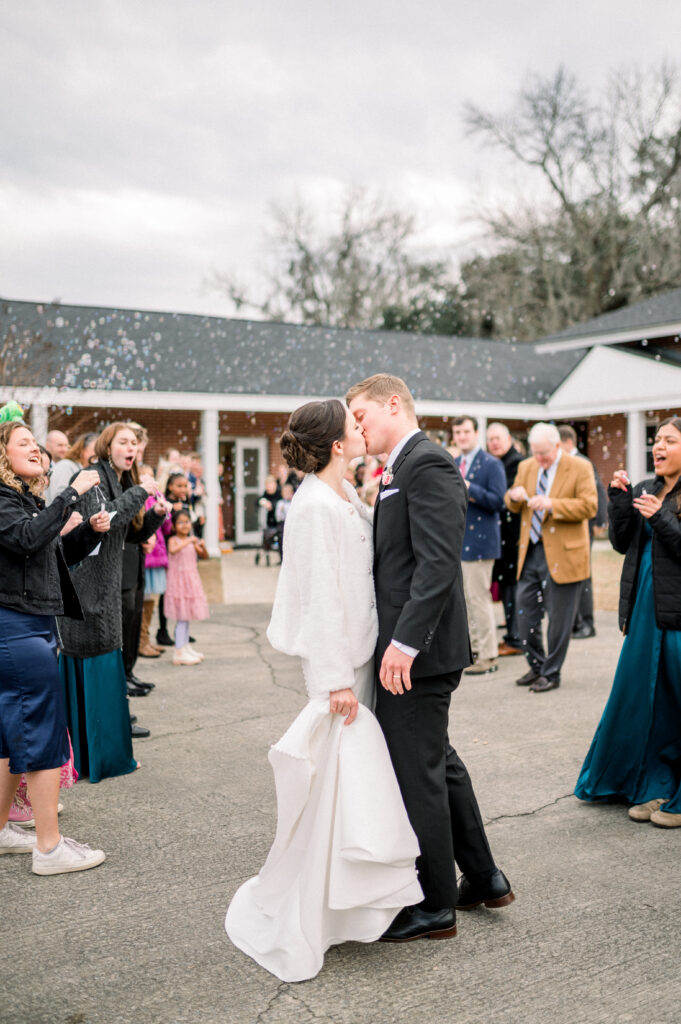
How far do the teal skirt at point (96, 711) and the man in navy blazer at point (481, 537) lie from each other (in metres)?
3.66

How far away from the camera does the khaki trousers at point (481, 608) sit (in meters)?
7.81

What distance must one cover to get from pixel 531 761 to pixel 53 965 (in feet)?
10.2

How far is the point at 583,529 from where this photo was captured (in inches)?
276

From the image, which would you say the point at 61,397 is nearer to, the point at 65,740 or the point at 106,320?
the point at 106,320

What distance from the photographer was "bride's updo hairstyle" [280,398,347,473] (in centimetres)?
309

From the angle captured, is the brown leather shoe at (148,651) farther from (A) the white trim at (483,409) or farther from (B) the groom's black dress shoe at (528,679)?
(A) the white trim at (483,409)

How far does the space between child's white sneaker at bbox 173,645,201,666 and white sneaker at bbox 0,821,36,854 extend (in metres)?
4.19

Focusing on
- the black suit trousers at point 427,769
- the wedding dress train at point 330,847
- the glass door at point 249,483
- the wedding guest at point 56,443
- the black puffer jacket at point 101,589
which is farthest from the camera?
the glass door at point 249,483

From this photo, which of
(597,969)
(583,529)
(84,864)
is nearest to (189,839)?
(84,864)

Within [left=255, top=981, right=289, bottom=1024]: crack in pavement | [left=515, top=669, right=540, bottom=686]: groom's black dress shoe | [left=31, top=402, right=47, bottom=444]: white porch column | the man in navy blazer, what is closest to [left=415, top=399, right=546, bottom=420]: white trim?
[left=31, top=402, right=47, bottom=444]: white porch column

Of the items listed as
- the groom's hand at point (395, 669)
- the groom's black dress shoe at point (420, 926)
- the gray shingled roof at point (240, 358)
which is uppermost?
the gray shingled roof at point (240, 358)

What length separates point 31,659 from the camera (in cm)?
377

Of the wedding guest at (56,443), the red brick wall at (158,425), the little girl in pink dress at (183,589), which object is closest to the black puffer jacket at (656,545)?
the little girl in pink dress at (183,589)

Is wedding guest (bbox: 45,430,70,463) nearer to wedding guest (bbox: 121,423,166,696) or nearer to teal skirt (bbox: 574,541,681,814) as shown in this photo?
wedding guest (bbox: 121,423,166,696)
